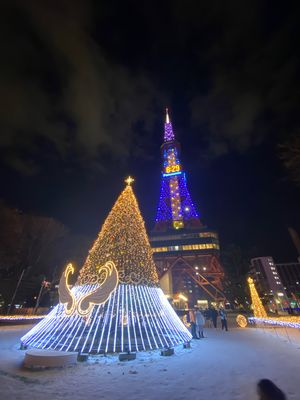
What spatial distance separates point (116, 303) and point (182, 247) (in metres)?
50.4

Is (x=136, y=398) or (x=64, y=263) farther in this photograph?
(x=64, y=263)

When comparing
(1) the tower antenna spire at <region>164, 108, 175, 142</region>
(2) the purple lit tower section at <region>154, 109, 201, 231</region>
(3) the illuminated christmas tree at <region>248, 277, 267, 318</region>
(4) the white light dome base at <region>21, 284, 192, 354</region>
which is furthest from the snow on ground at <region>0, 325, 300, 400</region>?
(1) the tower antenna spire at <region>164, 108, 175, 142</region>

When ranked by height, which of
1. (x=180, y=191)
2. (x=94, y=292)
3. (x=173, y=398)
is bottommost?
(x=173, y=398)

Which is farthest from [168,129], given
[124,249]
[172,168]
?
[124,249]

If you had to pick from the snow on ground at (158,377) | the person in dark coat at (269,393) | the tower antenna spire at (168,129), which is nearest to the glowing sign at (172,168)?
the tower antenna spire at (168,129)

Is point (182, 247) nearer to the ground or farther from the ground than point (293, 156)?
farther from the ground

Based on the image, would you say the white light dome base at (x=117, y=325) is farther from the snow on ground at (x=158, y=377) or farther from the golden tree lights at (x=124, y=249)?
the snow on ground at (x=158, y=377)

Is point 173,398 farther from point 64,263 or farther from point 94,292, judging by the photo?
point 64,263

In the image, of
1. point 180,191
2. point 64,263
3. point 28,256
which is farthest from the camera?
point 180,191

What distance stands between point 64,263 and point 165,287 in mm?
30527

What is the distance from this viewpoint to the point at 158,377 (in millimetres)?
5379

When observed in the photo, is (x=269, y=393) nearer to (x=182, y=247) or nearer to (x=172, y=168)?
(x=182, y=247)

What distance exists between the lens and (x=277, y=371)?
562 centimetres

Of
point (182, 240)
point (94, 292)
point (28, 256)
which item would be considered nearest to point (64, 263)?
point (28, 256)
